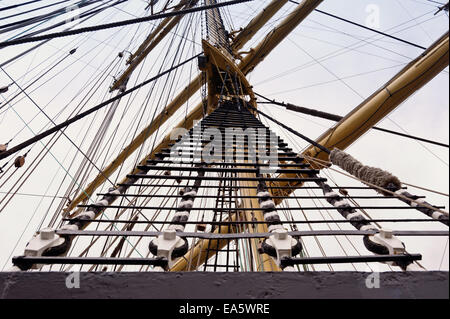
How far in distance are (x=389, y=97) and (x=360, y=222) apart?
8.86 feet

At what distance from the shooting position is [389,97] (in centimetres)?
311

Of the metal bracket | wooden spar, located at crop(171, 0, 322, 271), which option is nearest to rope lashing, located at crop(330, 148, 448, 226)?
the metal bracket

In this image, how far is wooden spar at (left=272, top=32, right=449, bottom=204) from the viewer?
290 cm

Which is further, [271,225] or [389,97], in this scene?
[389,97]

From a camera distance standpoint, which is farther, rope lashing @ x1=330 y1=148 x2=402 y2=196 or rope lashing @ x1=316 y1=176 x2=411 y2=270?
rope lashing @ x1=330 y1=148 x2=402 y2=196

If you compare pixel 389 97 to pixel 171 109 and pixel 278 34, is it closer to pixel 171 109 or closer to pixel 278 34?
pixel 278 34

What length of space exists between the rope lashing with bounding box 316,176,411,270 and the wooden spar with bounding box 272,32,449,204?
72.3 inches

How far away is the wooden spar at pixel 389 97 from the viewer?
290 centimetres

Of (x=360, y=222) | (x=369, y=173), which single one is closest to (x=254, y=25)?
(x=369, y=173)

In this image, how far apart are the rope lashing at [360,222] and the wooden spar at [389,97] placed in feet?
6.03

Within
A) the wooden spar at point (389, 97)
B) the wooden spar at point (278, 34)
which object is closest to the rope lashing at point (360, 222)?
the wooden spar at point (389, 97)

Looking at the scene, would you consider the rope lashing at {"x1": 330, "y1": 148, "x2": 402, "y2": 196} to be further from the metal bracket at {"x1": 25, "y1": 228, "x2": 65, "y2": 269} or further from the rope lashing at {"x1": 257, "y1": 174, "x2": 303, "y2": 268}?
the metal bracket at {"x1": 25, "y1": 228, "x2": 65, "y2": 269}

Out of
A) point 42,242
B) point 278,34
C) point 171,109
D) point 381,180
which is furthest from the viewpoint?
point 171,109
